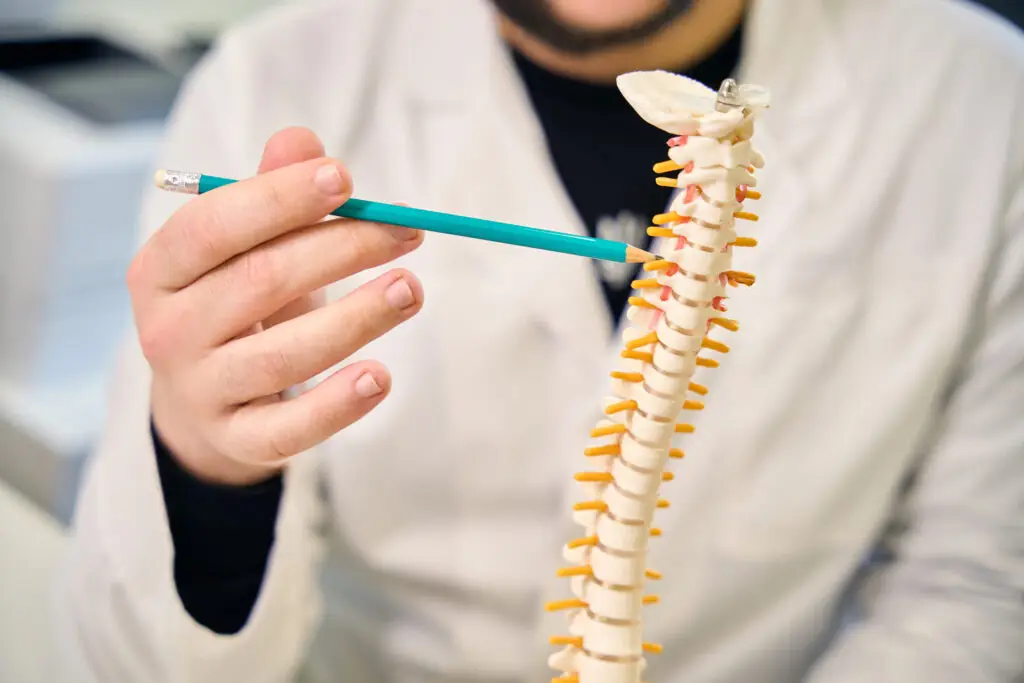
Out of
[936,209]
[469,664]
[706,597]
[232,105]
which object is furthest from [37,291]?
[936,209]

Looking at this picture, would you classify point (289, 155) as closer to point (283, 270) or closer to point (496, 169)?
point (283, 270)

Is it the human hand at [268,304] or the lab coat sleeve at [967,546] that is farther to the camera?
the lab coat sleeve at [967,546]

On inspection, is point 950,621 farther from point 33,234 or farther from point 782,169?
point 33,234

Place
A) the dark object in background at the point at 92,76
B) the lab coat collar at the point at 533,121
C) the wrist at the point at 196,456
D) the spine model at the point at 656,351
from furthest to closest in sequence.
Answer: the dark object in background at the point at 92,76, the lab coat collar at the point at 533,121, the wrist at the point at 196,456, the spine model at the point at 656,351

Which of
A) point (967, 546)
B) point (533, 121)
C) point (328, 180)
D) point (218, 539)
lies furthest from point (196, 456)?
point (967, 546)

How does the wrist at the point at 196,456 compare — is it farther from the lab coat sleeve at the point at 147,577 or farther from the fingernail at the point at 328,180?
the fingernail at the point at 328,180

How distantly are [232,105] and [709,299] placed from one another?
43cm

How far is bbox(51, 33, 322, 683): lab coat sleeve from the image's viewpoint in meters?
0.49

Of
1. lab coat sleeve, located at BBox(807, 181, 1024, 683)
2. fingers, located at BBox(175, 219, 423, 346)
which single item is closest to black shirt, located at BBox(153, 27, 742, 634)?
fingers, located at BBox(175, 219, 423, 346)

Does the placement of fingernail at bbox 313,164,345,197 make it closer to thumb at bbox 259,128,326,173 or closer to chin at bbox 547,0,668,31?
thumb at bbox 259,128,326,173

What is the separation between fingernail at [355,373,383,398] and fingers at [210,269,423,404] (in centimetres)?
2

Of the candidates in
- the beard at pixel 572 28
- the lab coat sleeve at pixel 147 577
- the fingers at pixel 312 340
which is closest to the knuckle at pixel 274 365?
→ the fingers at pixel 312 340

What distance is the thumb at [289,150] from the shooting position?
401 mm

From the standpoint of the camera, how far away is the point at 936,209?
0.58 meters
